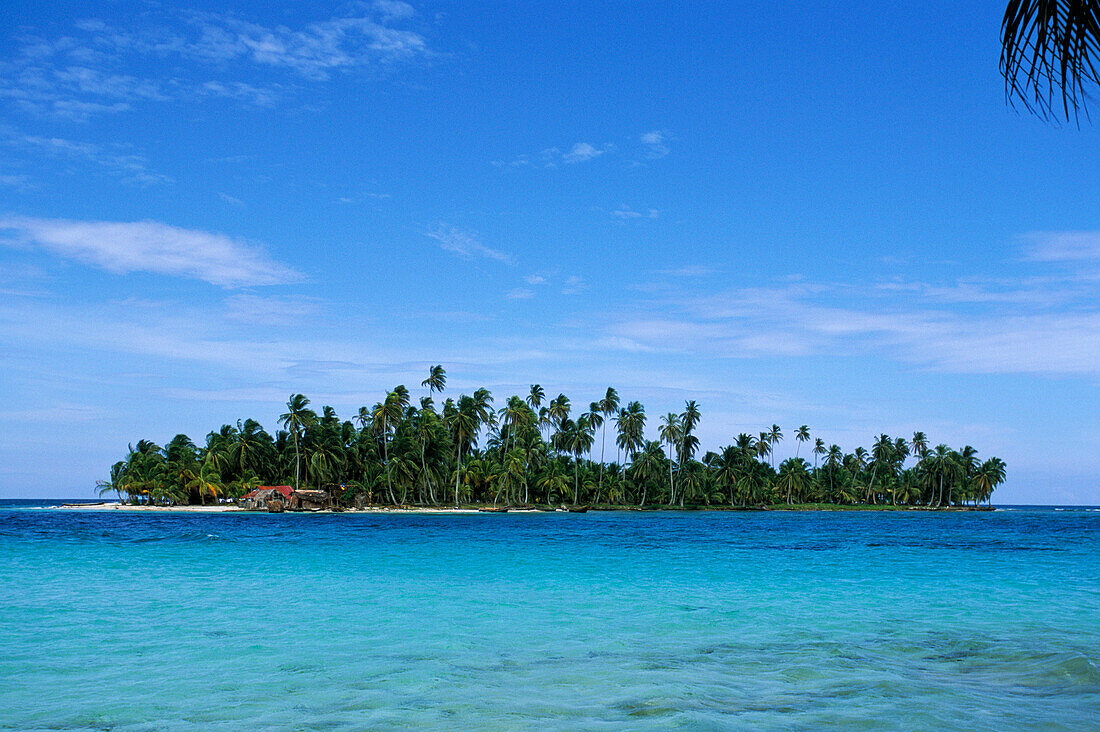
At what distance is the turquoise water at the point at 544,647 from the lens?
7.64 meters

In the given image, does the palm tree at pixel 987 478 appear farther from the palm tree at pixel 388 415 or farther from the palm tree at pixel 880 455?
the palm tree at pixel 388 415

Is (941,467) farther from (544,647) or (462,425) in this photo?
(544,647)

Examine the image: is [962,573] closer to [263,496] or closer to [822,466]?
[263,496]

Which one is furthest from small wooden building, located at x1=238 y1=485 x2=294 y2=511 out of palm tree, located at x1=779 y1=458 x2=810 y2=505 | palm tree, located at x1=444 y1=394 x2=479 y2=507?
palm tree, located at x1=779 y1=458 x2=810 y2=505

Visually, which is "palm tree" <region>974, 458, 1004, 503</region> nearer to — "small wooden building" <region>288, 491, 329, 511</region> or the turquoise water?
"small wooden building" <region>288, 491, 329, 511</region>

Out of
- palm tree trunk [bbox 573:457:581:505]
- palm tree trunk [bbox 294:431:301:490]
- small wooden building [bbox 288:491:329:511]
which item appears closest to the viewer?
small wooden building [bbox 288:491:329:511]

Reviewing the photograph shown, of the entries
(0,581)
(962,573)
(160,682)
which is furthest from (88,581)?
(962,573)

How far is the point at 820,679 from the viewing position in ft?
29.5

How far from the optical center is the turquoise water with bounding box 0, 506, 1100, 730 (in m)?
7.64

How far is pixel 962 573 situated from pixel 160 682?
22.0 meters

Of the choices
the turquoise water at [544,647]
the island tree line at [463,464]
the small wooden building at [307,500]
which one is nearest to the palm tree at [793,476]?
the island tree line at [463,464]

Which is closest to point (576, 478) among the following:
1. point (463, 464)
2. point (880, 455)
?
point (463, 464)

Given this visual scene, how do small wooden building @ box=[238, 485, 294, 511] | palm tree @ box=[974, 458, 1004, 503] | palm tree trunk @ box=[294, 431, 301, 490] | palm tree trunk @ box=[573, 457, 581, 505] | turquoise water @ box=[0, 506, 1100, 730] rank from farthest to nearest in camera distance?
palm tree @ box=[974, 458, 1004, 503] → palm tree trunk @ box=[573, 457, 581, 505] → palm tree trunk @ box=[294, 431, 301, 490] → small wooden building @ box=[238, 485, 294, 511] → turquoise water @ box=[0, 506, 1100, 730]

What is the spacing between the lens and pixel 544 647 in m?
11.3
